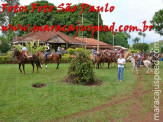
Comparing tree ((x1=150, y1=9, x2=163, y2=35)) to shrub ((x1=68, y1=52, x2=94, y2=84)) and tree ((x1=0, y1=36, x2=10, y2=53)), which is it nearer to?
shrub ((x1=68, y1=52, x2=94, y2=84))

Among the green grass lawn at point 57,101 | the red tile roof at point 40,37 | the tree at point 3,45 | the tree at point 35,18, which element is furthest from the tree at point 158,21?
the tree at point 3,45

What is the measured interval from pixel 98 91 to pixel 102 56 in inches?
399

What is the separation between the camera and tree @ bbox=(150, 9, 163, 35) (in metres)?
21.3

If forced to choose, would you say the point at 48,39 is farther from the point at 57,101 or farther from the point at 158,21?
the point at 57,101

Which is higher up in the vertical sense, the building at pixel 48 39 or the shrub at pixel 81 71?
the building at pixel 48 39

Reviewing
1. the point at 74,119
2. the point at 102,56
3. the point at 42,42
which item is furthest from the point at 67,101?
the point at 42,42

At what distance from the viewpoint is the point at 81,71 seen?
10305 mm

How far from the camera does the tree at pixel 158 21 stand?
2130cm

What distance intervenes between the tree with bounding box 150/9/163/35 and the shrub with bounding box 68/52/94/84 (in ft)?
46.2

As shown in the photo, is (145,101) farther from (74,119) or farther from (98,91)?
(74,119)

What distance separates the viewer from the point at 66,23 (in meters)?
41.5

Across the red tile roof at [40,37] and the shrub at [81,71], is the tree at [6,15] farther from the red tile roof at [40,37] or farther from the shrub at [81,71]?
the shrub at [81,71]

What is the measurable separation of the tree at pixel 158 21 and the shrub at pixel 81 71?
1408 cm

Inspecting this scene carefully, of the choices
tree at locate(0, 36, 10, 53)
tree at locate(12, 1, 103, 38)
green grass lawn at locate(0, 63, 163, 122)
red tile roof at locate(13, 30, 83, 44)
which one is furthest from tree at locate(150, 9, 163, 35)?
tree at locate(0, 36, 10, 53)
